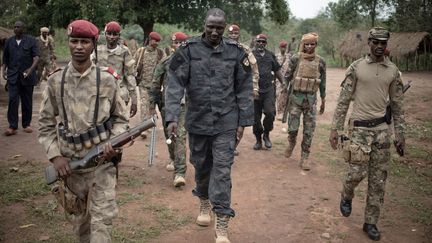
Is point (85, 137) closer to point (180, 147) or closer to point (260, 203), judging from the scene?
point (180, 147)

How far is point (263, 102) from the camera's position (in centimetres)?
802

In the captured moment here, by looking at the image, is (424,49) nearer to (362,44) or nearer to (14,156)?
(362,44)

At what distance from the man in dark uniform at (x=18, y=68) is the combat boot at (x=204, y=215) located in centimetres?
555

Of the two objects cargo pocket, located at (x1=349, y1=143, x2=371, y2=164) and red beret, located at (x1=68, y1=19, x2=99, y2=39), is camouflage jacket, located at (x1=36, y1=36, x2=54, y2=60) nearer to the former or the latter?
red beret, located at (x1=68, y1=19, x2=99, y2=39)

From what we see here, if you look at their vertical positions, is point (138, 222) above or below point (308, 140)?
below

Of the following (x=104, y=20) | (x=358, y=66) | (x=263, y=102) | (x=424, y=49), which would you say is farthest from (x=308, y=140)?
(x=424, y=49)

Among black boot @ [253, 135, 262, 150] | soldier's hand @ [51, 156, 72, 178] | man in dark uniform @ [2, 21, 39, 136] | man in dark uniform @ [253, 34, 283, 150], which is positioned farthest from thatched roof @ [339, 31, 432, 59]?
soldier's hand @ [51, 156, 72, 178]

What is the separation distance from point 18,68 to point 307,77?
19.0 feet

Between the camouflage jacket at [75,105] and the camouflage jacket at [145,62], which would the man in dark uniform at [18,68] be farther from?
the camouflage jacket at [75,105]

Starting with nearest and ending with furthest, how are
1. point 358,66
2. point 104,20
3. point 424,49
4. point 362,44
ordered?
point 358,66, point 104,20, point 424,49, point 362,44

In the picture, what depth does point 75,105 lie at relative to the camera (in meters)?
3.27

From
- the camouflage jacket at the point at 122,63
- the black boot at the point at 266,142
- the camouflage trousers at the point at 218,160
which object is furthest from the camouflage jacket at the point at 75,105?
the black boot at the point at 266,142

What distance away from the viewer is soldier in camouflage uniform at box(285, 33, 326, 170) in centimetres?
688

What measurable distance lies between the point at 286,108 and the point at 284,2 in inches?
867
